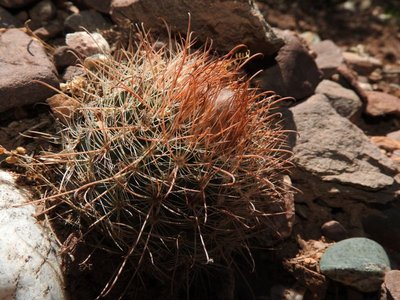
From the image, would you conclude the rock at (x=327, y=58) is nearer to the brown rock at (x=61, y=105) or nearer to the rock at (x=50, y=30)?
the rock at (x=50, y=30)

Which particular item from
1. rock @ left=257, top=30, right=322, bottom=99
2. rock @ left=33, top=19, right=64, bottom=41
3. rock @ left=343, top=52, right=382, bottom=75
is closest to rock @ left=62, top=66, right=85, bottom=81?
rock @ left=33, top=19, right=64, bottom=41

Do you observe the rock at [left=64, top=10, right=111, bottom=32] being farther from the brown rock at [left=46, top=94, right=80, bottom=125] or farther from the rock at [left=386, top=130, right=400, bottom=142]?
the rock at [left=386, top=130, right=400, bottom=142]

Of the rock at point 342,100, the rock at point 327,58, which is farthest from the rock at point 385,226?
the rock at point 327,58

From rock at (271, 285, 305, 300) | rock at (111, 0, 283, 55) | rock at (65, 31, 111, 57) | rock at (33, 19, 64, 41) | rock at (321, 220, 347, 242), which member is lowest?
rock at (271, 285, 305, 300)

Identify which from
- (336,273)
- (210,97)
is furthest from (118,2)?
(336,273)

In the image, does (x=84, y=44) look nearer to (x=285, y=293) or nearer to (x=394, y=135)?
(x=285, y=293)

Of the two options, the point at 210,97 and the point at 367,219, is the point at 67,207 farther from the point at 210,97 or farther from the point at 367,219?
the point at 367,219
